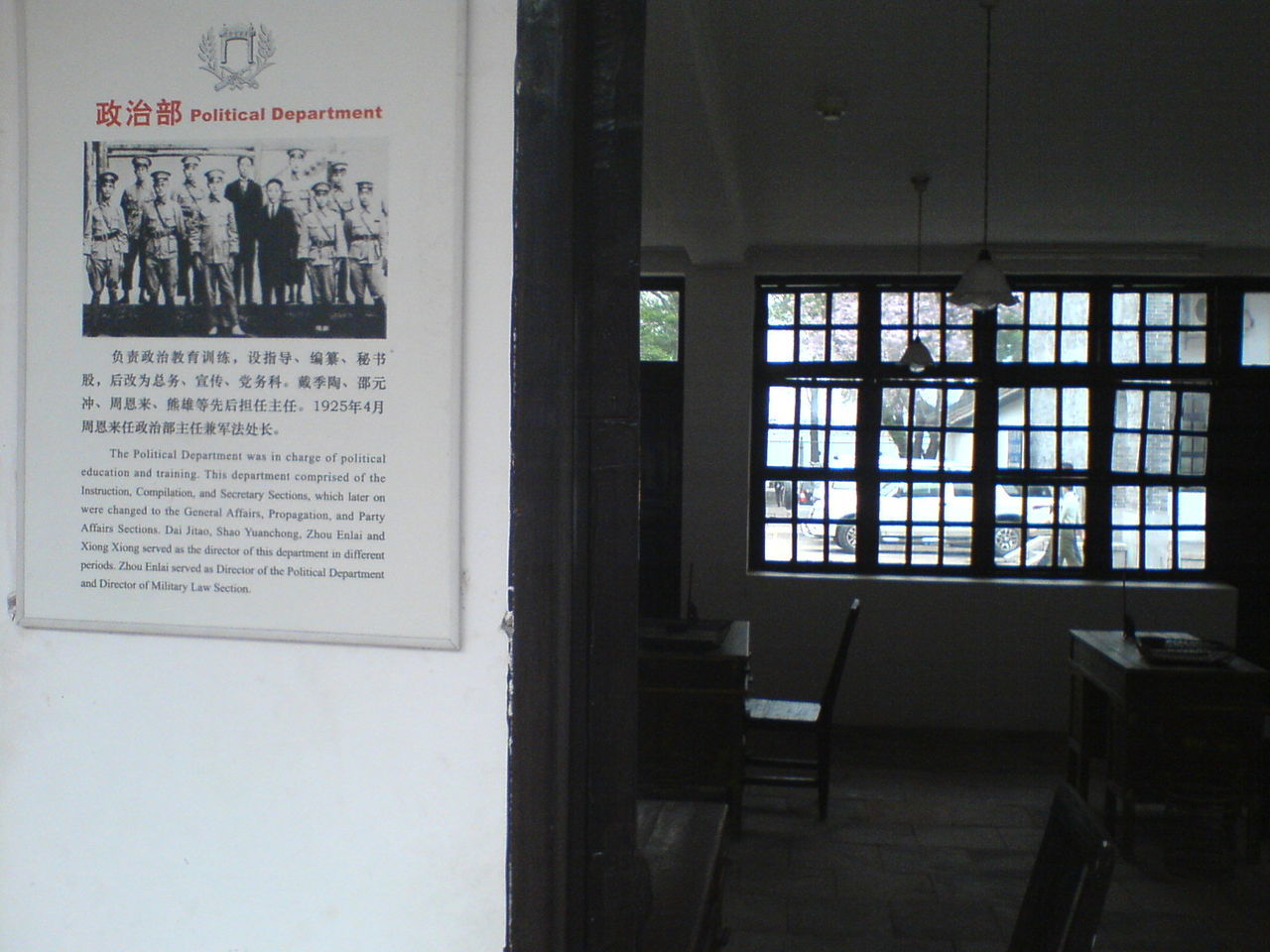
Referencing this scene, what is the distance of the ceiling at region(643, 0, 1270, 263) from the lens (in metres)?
3.39

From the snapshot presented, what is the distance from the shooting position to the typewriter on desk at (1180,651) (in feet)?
14.9

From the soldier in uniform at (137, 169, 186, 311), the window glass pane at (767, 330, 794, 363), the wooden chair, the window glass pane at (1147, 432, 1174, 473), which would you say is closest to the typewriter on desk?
the wooden chair

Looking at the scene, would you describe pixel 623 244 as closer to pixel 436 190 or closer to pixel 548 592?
pixel 436 190

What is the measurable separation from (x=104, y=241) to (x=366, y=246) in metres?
0.32

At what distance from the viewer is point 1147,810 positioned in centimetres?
544

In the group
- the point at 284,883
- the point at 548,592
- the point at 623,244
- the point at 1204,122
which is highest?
the point at 1204,122

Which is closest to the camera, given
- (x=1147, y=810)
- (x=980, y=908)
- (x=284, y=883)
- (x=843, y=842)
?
(x=284, y=883)

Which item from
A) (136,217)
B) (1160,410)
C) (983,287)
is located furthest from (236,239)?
(1160,410)

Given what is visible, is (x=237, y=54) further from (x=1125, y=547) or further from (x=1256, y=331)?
(x=1256, y=331)

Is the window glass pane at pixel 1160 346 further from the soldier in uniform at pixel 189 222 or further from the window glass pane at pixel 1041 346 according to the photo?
the soldier in uniform at pixel 189 222

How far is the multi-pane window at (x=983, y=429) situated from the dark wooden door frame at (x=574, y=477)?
6157 millimetres

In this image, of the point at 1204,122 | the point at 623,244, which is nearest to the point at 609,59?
the point at 623,244

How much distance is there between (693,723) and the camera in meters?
4.94

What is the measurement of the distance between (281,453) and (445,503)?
0.66 ft
